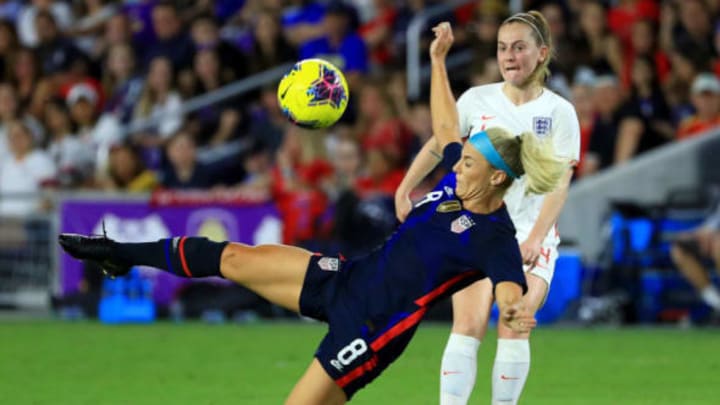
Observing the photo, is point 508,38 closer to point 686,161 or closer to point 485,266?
point 485,266

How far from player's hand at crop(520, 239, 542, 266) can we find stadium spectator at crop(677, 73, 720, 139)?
8.95m

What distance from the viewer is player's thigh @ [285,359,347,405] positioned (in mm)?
6266

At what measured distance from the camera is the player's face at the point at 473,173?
621 centimetres

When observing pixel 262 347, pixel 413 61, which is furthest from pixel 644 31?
pixel 262 347

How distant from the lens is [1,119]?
19.4 metres

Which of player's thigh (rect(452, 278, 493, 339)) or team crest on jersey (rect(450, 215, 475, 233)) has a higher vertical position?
team crest on jersey (rect(450, 215, 475, 233))

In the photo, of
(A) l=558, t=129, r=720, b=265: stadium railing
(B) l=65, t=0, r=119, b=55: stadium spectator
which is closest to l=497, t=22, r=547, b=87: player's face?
(A) l=558, t=129, r=720, b=265: stadium railing

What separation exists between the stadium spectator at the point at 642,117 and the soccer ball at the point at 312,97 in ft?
28.1

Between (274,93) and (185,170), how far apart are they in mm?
2053

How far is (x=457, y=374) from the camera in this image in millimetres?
6879

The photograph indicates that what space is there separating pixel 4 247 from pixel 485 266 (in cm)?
1104

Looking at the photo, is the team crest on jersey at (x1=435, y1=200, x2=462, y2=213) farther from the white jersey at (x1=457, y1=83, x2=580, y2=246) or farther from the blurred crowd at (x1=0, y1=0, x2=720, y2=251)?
the blurred crowd at (x1=0, y1=0, x2=720, y2=251)

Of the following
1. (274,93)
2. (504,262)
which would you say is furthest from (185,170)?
(504,262)

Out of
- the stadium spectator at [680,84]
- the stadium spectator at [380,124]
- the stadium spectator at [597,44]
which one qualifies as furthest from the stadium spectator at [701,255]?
the stadium spectator at [380,124]
